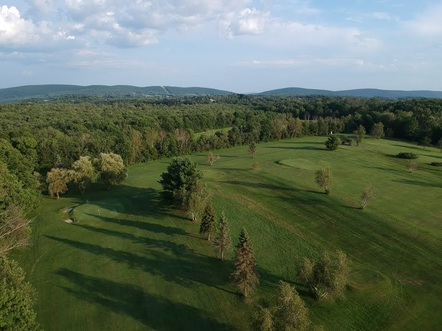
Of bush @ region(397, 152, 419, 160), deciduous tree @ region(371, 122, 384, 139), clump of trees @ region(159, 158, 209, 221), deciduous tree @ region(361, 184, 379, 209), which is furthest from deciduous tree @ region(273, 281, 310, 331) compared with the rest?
deciduous tree @ region(371, 122, 384, 139)

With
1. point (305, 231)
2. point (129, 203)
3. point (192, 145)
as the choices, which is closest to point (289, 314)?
point (305, 231)

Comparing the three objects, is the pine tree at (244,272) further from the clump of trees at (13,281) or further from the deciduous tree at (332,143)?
the deciduous tree at (332,143)

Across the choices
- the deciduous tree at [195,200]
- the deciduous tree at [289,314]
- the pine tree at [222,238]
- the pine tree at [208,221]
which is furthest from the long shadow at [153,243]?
the deciduous tree at [289,314]

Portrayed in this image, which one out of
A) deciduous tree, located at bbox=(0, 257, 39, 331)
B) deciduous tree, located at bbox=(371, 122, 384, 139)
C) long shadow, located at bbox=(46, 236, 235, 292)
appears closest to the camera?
deciduous tree, located at bbox=(0, 257, 39, 331)

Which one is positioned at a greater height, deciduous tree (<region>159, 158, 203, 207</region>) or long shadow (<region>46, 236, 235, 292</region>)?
deciduous tree (<region>159, 158, 203, 207</region>)

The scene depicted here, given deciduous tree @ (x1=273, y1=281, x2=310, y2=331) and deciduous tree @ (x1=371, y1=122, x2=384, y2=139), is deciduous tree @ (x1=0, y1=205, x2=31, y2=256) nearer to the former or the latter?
deciduous tree @ (x1=273, y1=281, x2=310, y2=331)
